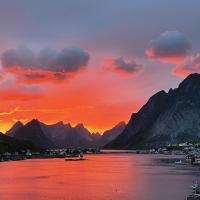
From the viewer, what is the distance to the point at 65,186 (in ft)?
386

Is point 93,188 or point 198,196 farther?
point 93,188

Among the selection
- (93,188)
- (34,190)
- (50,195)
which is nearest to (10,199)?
(50,195)

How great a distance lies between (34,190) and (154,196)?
31378 millimetres

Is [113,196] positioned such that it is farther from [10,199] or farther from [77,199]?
[10,199]

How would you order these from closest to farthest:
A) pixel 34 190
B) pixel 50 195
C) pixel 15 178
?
pixel 50 195, pixel 34 190, pixel 15 178

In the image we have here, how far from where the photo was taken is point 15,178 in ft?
483

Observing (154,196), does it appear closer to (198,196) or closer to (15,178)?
(198,196)

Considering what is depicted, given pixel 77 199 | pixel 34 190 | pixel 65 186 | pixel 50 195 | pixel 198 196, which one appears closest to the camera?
pixel 198 196

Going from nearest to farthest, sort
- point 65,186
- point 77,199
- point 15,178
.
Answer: point 77,199, point 65,186, point 15,178

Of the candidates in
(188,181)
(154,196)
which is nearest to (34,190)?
(154,196)

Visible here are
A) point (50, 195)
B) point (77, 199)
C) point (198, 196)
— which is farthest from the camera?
point (50, 195)

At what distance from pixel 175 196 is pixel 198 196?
10.3 m

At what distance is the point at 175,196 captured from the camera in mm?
93375

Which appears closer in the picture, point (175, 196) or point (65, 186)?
point (175, 196)
